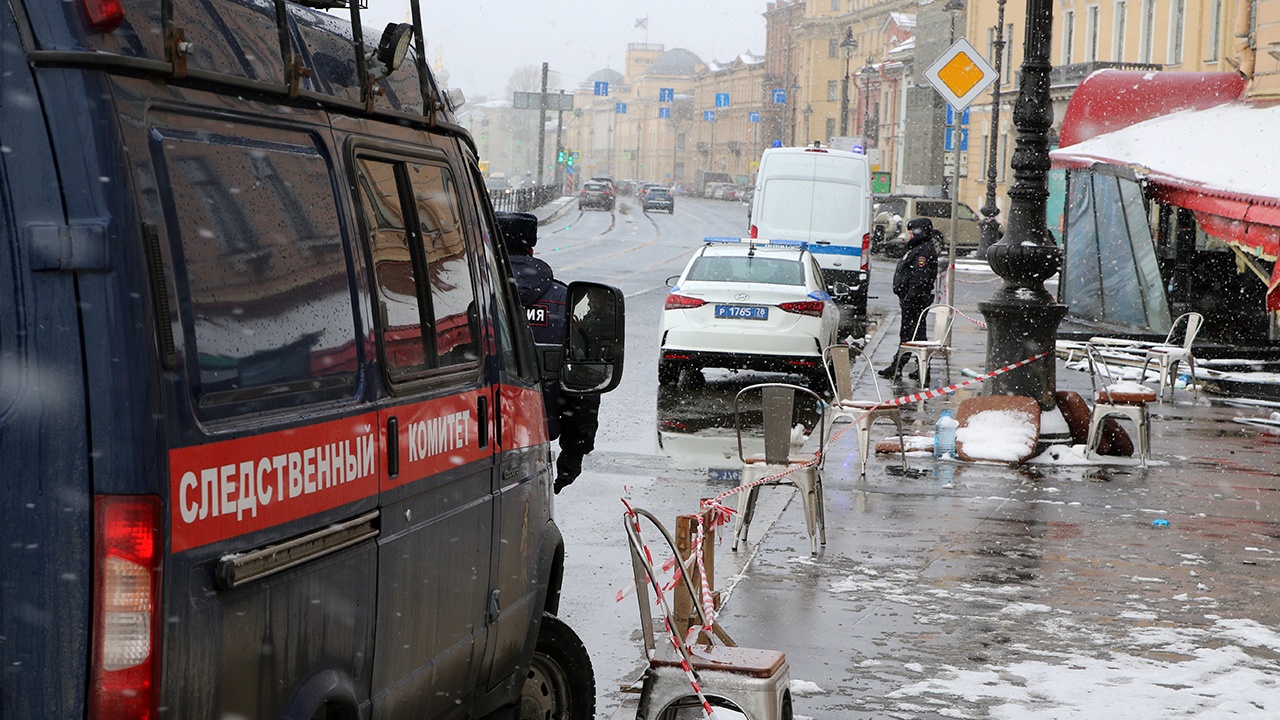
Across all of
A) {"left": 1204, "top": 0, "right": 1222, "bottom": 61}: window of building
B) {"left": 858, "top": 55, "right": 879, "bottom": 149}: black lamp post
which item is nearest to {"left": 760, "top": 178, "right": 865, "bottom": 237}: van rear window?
{"left": 1204, "top": 0, "right": 1222, "bottom": 61}: window of building

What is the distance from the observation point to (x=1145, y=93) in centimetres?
2241

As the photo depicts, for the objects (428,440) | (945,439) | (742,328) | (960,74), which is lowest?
(945,439)

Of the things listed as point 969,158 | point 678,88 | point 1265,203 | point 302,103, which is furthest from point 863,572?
point 678,88

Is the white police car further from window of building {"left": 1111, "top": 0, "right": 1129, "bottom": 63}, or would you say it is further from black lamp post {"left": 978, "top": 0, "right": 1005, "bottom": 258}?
window of building {"left": 1111, "top": 0, "right": 1129, "bottom": 63}

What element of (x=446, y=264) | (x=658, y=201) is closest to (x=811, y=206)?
(x=446, y=264)

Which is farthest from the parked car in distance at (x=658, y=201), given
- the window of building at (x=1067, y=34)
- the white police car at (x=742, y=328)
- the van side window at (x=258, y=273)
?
the van side window at (x=258, y=273)

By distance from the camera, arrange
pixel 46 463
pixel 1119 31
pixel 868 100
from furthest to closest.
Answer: pixel 868 100 → pixel 1119 31 → pixel 46 463

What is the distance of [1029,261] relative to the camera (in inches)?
486

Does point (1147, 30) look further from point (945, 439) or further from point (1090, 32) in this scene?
point (945, 439)

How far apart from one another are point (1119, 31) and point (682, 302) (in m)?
39.2

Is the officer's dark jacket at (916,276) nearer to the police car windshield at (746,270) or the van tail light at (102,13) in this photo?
the police car windshield at (746,270)

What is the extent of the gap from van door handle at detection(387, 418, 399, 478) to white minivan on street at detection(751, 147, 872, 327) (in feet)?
76.3

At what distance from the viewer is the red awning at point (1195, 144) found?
53.8 feet

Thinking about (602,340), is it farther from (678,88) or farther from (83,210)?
(678,88)
